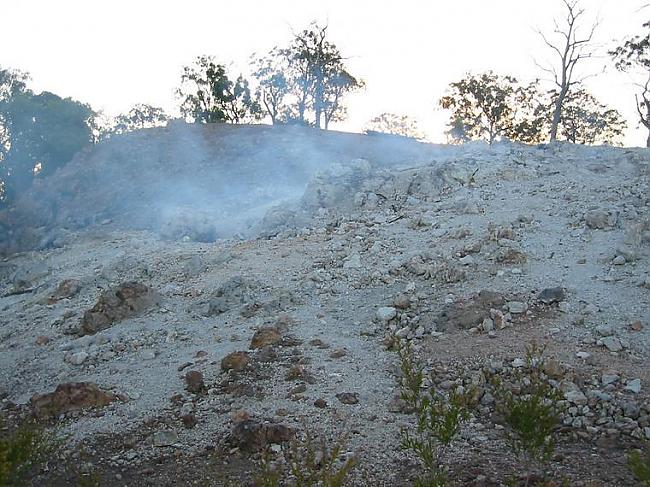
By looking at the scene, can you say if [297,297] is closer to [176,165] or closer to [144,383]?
[144,383]

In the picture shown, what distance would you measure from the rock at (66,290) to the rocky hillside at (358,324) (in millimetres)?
38

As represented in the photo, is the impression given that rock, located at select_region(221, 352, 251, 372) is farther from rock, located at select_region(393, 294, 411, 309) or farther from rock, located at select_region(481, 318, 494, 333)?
rock, located at select_region(481, 318, 494, 333)

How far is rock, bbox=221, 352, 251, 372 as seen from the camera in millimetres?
6473

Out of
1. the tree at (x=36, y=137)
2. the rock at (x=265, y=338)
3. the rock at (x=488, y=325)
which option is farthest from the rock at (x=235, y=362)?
the tree at (x=36, y=137)

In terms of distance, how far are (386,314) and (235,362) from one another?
78.8 inches

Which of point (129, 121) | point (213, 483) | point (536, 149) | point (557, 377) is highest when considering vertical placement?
point (129, 121)

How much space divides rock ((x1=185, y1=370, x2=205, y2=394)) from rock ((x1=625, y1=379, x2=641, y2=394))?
12.8 ft

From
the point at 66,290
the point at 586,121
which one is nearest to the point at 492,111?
the point at 586,121

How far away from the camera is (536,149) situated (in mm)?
14117

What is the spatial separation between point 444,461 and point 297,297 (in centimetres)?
431

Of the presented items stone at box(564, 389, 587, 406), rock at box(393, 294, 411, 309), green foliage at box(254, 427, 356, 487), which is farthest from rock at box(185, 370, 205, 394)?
stone at box(564, 389, 587, 406)

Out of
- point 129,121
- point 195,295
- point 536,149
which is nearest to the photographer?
point 195,295

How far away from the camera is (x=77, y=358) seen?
7582 mm

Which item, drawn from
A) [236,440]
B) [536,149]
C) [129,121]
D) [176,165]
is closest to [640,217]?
[536,149]
